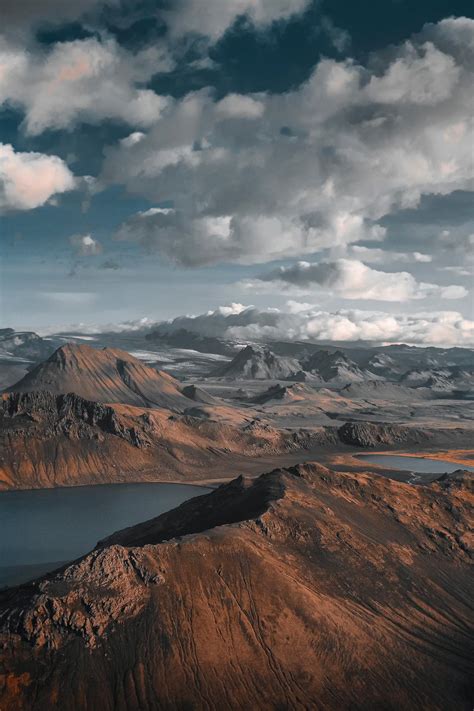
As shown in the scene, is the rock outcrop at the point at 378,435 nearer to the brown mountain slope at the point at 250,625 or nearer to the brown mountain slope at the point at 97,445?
the brown mountain slope at the point at 97,445

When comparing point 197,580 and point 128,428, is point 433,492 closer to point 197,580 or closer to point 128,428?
point 197,580

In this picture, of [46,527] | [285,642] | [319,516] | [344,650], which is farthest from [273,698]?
[46,527]

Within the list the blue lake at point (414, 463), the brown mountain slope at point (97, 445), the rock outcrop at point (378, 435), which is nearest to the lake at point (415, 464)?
the blue lake at point (414, 463)

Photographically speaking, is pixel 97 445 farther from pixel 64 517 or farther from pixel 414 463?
pixel 414 463

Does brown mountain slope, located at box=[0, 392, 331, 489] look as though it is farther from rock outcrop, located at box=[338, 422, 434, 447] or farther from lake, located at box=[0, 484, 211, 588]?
rock outcrop, located at box=[338, 422, 434, 447]

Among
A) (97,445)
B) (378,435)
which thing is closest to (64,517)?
(97,445)
